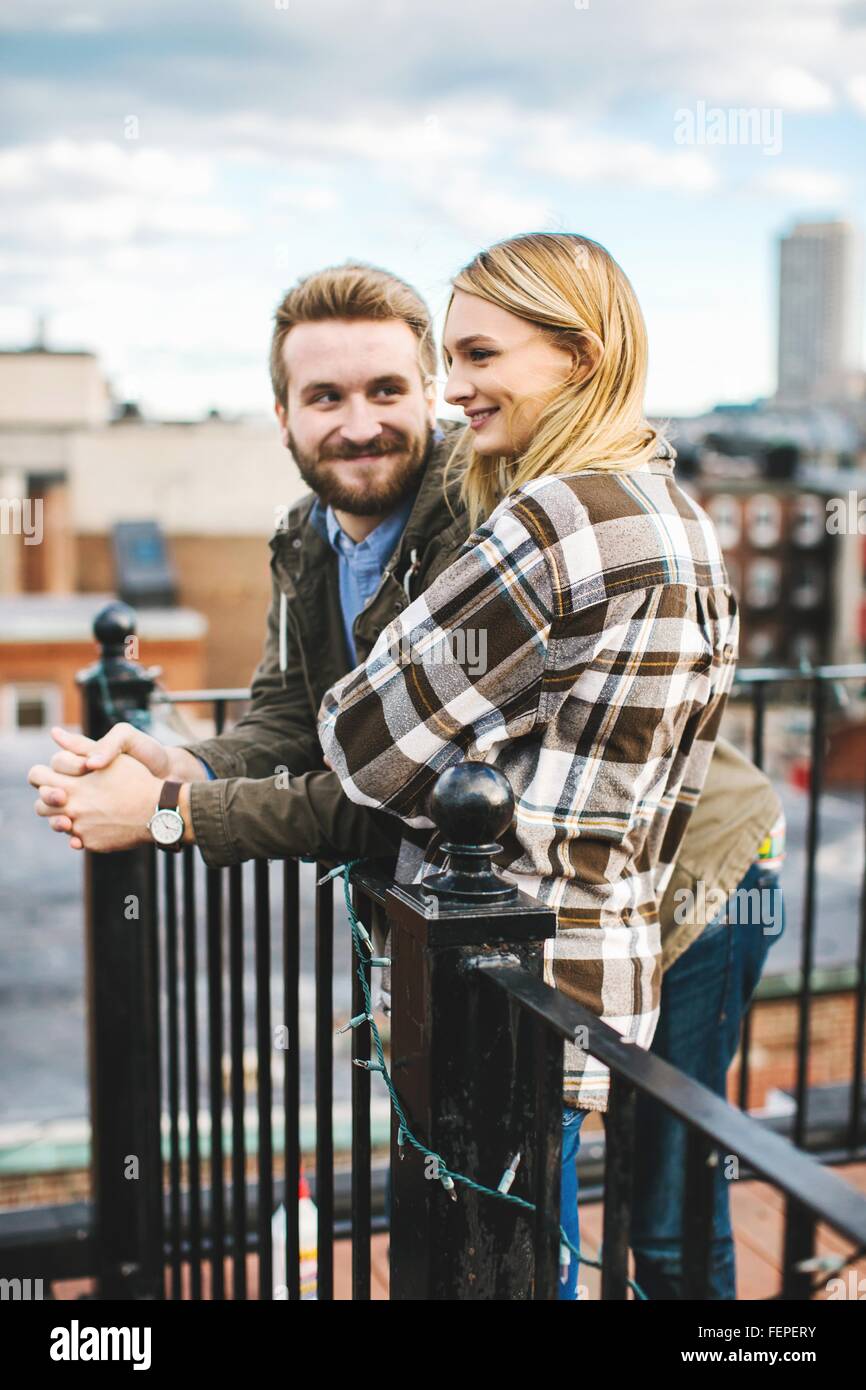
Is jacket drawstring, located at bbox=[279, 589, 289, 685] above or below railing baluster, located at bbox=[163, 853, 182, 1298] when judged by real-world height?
above

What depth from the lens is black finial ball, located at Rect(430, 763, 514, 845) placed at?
139 centimetres

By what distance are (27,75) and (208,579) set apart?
11.6m

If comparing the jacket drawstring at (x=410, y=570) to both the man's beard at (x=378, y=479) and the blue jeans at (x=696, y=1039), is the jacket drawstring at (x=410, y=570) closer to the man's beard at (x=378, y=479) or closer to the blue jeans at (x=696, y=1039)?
the man's beard at (x=378, y=479)

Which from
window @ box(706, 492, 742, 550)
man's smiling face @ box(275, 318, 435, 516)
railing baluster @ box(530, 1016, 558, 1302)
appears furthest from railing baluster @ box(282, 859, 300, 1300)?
window @ box(706, 492, 742, 550)

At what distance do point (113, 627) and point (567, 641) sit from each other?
168 cm

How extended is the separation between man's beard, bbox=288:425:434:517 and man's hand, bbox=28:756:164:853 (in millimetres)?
647

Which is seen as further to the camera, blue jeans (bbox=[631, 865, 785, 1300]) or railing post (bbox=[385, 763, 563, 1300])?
blue jeans (bbox=[631, 865, 785, 1300])

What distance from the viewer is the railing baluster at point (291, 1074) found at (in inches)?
75.0

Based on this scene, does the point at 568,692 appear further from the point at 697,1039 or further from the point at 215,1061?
the point at 215,1061

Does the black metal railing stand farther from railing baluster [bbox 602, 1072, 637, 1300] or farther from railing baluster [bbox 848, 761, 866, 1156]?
railing baluster [bbox 848, 761, 866, 1156]

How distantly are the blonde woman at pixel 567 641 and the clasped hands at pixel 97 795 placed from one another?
0.37m

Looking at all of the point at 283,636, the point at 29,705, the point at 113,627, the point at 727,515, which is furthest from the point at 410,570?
the point at 727,515
